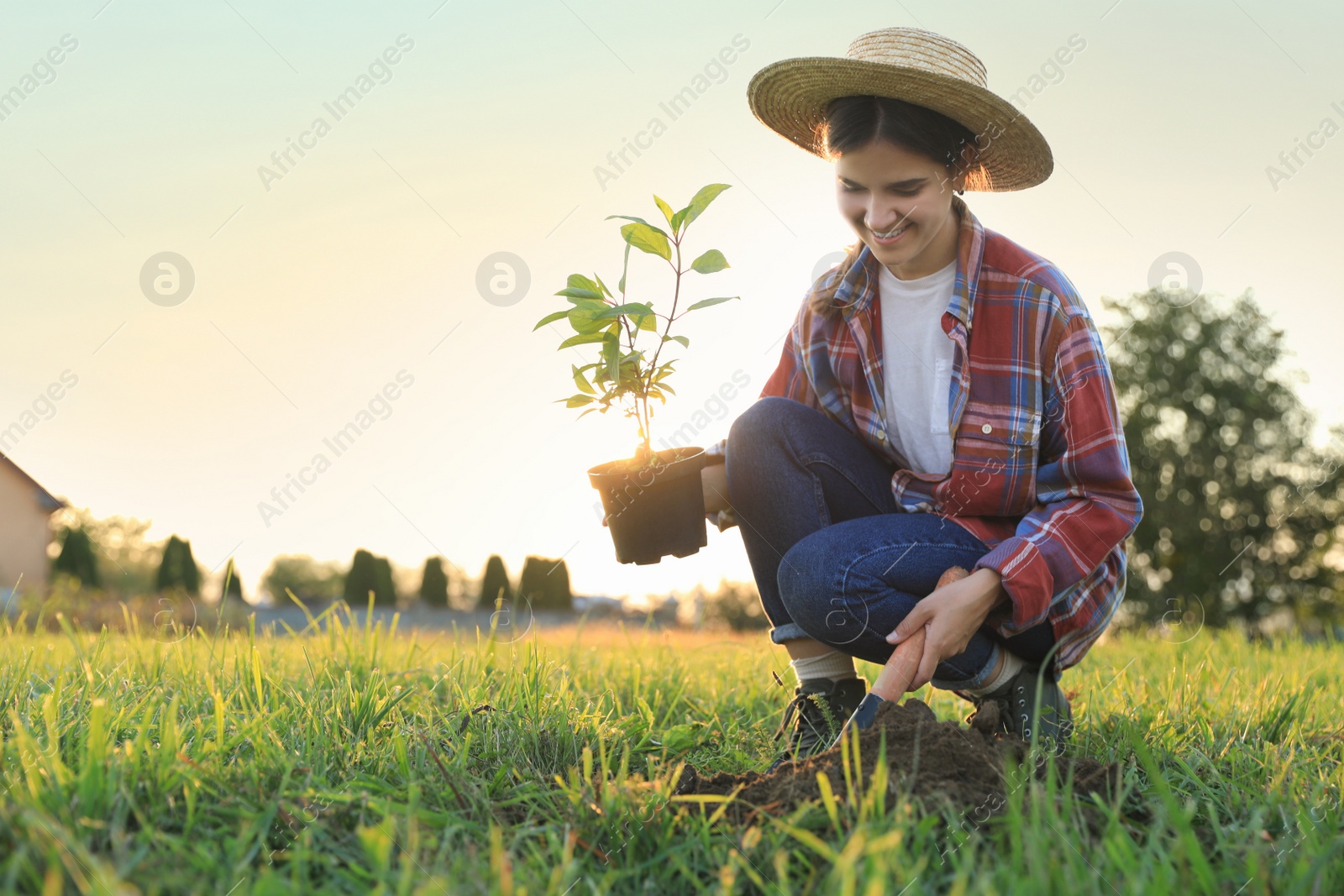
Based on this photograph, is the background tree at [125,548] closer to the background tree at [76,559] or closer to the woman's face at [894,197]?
the background tree at [76,559]

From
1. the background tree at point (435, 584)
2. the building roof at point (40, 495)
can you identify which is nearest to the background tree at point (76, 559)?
the building roof at point (40, 495)

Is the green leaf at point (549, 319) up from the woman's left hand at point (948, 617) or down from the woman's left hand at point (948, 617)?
up

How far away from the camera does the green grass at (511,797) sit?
1.20m

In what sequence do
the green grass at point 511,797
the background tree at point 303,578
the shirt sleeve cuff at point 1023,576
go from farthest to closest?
the background tree at point 303,578, the shirt sleeve cuff at point 1023,576, the green grass at point 511,797

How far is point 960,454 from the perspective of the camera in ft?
7.49

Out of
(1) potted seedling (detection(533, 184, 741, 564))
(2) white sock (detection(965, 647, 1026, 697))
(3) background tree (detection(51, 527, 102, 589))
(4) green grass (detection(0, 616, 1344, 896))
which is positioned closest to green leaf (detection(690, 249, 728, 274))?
(1) potted seedling (detection(533, 184, 741, 564))

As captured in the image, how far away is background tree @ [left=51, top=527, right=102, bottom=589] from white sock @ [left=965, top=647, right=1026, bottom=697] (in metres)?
15.7

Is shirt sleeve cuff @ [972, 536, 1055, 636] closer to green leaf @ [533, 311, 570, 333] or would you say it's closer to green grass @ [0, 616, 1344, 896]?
green grass @ [0, 616, 1344, 896]

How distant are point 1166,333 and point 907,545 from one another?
61.4ft

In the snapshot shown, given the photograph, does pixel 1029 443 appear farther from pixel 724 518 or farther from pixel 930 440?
pixel 724 518

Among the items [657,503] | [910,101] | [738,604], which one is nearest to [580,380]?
[657,503]

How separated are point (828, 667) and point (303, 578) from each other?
26664 millimetres

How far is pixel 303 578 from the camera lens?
26516mm

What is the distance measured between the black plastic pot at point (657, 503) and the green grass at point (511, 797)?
38cm
